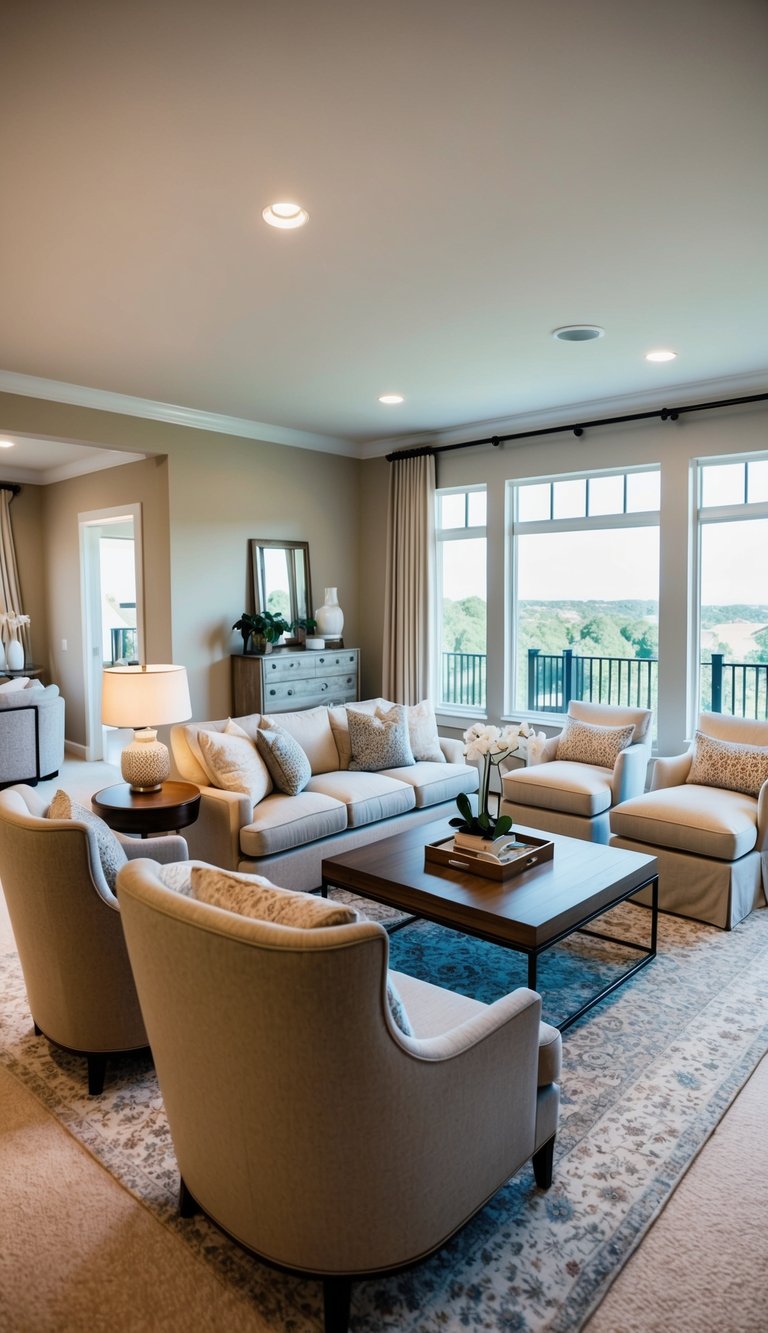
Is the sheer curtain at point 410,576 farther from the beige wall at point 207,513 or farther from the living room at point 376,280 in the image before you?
the beige wall at point 207,513

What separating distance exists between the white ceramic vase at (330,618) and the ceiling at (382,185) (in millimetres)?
2225

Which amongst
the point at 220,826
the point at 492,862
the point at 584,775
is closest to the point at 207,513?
the point at 220,826

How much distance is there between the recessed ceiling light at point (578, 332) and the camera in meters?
3.97

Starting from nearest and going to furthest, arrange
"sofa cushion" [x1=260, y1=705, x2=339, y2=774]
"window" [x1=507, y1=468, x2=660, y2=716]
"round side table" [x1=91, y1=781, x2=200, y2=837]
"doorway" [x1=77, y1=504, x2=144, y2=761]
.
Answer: "round side table" [x1=91, y1=781, x2=200, y2=837] → "sofa cushion" [x1=260, y1=705, x2=339, y2=774] → "window" [x1=507, y1=468, x2=660, y2=716] → "doorway" [x1=77, y1=504, x2=144, y2=761]

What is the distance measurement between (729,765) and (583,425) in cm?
266

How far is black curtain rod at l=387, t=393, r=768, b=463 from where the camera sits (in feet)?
16.4

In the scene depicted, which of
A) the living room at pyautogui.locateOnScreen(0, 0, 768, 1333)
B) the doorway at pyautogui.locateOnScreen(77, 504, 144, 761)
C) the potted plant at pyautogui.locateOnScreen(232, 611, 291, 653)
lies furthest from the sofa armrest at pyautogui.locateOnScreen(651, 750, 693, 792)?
the doorway at pyautogui.locateOnScreen(77, 504, 144, 761)

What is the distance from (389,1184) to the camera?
1520 mm

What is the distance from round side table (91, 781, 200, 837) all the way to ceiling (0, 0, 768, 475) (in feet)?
7.19

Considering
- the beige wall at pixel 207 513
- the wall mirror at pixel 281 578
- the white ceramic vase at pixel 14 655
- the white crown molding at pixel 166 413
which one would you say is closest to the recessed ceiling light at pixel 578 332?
the white crown molding at pixel 166 413

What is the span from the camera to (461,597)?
263 inches

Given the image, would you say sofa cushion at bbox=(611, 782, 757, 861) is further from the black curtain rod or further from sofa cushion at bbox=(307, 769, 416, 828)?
the black curtain rod

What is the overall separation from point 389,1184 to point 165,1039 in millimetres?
528

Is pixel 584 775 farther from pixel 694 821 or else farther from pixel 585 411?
pixel 585 411
